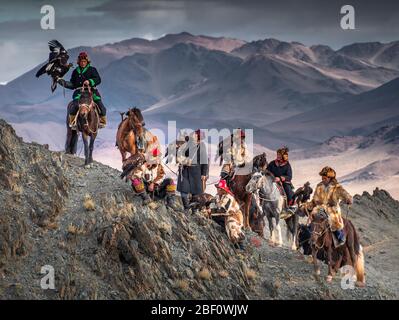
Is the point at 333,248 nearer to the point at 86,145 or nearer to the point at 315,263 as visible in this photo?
the point at 315,263

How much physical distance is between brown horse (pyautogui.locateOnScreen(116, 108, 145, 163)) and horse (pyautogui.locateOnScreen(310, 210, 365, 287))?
5.52 m

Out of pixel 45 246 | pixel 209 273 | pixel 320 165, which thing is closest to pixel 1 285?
pixel 45 246

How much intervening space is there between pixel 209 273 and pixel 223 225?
2.48m

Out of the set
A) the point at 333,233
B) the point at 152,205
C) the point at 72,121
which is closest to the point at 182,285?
the point at 152,205

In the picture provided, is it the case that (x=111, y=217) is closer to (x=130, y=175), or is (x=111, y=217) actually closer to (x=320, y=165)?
(x=130, y=175)

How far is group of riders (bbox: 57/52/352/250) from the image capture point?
2936 centimetres

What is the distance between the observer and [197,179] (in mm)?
30312

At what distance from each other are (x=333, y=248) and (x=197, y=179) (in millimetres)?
4374

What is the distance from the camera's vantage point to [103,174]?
31000 mm

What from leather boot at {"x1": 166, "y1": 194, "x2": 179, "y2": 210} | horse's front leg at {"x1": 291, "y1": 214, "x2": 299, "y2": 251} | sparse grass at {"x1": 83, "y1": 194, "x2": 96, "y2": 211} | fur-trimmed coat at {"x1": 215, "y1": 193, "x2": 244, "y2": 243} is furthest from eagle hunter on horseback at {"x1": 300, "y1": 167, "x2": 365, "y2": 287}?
sparse grass at {"x1": 83, "y1": 194, "x2": 96, "y2": 211}

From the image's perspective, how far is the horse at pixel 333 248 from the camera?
29.4m

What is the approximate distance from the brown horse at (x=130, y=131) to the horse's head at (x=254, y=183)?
3662mm

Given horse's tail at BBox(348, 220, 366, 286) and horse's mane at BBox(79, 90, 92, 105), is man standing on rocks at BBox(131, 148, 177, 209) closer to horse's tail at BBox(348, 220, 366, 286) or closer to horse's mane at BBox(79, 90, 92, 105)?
horse's mane at BBox(79, 90, 92, 105)

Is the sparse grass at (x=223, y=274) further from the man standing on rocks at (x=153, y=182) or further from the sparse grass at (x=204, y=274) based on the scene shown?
the man standing on rocks at (x=153, y=182)
